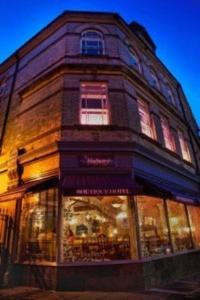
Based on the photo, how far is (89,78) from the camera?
1073 cm

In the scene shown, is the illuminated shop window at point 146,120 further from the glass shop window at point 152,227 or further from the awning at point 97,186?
the awning at point 97,186

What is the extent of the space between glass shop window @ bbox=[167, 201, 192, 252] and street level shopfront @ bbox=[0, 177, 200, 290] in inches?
20.4

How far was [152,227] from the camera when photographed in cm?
897

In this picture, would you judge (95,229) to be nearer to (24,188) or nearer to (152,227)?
(152,227)

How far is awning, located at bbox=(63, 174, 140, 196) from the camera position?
7602 millimetres

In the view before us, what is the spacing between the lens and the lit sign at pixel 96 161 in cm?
858

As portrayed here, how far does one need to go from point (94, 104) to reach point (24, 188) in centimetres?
474

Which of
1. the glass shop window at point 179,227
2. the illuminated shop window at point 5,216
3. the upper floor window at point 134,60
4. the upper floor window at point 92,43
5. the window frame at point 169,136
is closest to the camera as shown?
the illuminated shop window at point 5,216

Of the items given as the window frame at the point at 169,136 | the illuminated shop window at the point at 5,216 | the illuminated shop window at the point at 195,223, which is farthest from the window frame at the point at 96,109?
the illuminated shop window at the point at 195,223

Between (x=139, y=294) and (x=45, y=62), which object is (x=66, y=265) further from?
(x=45, y=62)

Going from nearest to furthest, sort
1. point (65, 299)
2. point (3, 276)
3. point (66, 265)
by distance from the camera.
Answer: point (65, 299), point (66, 265), point (3, 276)

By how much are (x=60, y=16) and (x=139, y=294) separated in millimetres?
14022

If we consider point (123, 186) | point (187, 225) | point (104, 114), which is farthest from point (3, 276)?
point (187, 225)

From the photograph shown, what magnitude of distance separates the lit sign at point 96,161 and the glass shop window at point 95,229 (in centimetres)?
123
